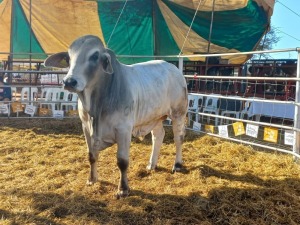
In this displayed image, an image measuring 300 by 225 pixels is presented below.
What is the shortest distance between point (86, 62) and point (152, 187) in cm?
156

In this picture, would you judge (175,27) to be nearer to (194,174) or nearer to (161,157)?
(161,157)

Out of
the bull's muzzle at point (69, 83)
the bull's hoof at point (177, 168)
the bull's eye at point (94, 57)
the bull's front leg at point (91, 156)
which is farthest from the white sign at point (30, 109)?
the bull's muzzle at point (69, 83)

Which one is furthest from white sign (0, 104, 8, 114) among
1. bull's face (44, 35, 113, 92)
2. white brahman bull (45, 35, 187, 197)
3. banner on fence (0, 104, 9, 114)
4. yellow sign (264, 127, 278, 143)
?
yellow sign (264, 127, 278, 143)

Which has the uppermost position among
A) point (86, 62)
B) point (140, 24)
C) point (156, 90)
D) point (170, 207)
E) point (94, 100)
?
point (140, 24)

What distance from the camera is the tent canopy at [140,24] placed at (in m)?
10.0

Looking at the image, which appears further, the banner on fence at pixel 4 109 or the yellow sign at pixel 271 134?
the banner on fence at pixel 4 109

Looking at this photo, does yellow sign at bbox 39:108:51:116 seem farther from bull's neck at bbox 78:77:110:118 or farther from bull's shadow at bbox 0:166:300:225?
bull's neck at bbox 78:77:110:118

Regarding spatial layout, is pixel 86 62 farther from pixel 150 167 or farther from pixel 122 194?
pixel 150 167

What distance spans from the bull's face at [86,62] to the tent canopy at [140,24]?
7.08 m

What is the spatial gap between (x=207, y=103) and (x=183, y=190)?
5593 mm

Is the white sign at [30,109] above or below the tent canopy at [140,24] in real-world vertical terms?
below

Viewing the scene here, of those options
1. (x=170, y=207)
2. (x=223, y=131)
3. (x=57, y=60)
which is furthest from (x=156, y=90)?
(x=223, y=131)

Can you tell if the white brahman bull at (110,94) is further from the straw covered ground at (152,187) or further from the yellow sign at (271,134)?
the yellow sign at (271,134)

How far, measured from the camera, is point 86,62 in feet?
10.0
